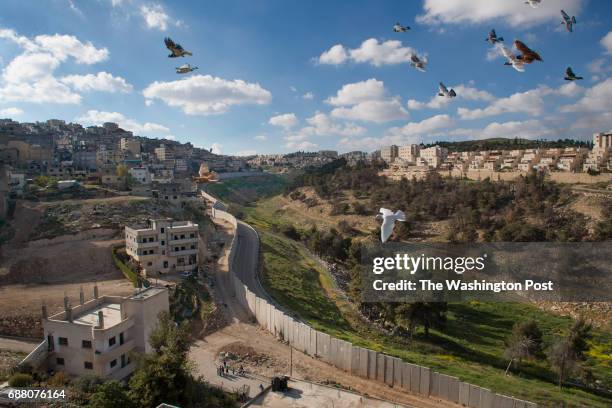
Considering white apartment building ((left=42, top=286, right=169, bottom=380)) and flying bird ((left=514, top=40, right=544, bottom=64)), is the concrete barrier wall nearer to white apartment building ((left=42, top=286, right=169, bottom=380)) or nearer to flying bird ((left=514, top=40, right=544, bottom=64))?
white apartment building ((left=42, top=286, right=169, bottom=380))

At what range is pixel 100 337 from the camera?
17141 millimetres

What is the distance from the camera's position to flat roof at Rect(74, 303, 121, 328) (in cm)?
1900

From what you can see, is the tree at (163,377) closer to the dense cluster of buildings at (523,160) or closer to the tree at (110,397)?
the tree at (110,397)

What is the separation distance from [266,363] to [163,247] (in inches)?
605

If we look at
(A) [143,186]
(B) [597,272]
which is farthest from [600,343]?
(A) [143,186]

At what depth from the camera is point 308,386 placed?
17141 millimetres

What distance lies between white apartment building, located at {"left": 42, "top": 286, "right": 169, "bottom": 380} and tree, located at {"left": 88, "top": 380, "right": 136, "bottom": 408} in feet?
12.0

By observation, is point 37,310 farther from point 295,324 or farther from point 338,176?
point 338,176

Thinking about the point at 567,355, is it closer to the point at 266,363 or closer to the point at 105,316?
the point at 266,363

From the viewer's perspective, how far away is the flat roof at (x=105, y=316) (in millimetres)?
19000

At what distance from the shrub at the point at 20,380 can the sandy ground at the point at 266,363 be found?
684 centimetres

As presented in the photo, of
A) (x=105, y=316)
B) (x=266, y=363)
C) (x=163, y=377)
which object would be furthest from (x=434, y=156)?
(x=163, y=377)

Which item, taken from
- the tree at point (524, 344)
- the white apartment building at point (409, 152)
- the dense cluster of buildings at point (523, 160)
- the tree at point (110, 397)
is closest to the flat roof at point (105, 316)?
the tree at point (110, 397)

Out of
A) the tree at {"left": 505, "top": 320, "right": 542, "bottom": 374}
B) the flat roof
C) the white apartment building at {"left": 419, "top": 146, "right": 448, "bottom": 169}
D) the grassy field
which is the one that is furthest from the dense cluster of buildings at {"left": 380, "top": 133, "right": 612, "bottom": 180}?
the flat roof
